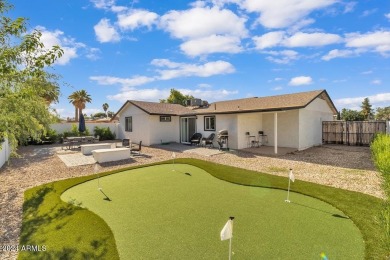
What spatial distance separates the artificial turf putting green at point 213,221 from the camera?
380cm

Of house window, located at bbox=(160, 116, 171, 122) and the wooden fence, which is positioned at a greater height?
house window, located at bbox=(160, 116, 171, 122)

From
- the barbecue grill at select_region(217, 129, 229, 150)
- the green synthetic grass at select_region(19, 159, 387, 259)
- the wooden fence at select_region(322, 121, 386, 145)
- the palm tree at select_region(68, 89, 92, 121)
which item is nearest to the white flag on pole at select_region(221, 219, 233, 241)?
the green synthetic grass at select_region(19, 159, 387, 259)

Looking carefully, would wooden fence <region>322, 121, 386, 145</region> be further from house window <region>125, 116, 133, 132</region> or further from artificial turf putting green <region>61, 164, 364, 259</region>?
house window <region>125, 116, 133, 132</region>

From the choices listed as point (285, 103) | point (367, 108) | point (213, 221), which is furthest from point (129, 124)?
point (367, 108)

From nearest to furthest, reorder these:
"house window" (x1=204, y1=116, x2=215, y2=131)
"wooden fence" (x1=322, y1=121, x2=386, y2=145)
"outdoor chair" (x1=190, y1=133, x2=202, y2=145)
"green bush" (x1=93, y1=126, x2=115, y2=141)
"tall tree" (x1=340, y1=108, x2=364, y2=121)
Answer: "wooden fence" (x1=322, y1=121, x2=386, y2=145) < "house window" (x1=204, y1=116, x2=215, y2=131) < "outdoor chair" (x1=190, y1=133, x2=202, y2=145) < "green bush" (x1=93, y1=126, x2=115, y2=141) < "tall tree" (x1=340, y1=108, x2=364, y2=121)

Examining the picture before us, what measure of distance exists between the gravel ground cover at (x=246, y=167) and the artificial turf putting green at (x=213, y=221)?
5.49ft

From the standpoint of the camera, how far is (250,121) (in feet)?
56.5

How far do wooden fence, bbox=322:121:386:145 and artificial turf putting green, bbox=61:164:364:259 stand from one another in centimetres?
1507

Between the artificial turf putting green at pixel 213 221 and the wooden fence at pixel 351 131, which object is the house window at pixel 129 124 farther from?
the wooden fence at pixel 351 131

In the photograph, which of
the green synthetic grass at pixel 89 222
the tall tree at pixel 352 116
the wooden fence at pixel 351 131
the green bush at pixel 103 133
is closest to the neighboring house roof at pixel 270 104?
the wooden fence at pixel 351 131

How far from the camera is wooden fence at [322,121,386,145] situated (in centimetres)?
1719

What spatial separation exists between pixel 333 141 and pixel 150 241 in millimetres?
19758

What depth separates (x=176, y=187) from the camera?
24.3ft

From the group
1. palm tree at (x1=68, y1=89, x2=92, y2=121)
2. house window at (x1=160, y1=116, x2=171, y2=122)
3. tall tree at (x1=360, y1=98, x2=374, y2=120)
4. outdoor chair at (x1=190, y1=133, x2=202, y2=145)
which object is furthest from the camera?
tall tree at (x1=360, y1=98, x2=374, y2=120)
